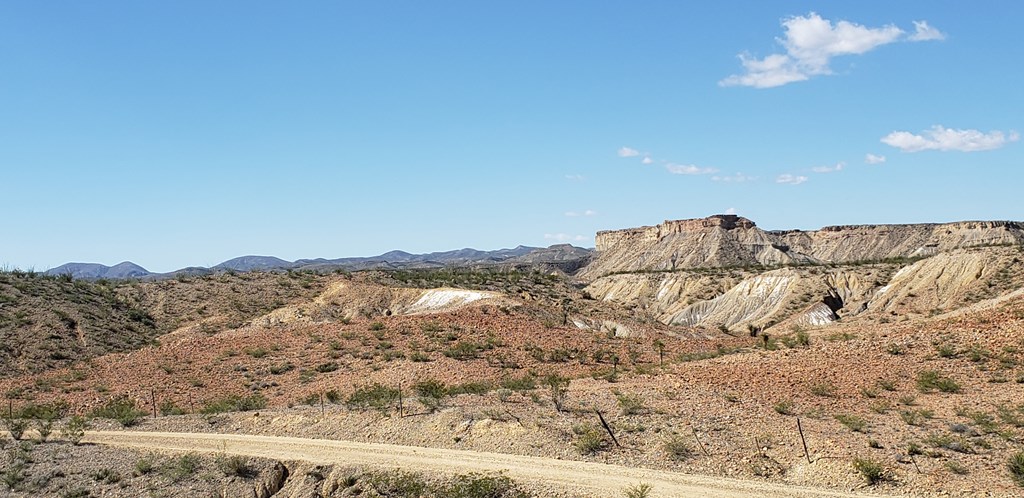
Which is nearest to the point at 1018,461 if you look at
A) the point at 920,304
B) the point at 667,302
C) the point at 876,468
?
the point at 876,468

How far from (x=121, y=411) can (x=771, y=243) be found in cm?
12776

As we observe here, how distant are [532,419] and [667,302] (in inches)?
2737

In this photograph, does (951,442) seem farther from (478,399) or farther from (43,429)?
(43,429)

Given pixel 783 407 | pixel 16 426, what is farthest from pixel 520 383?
pixel 16 426

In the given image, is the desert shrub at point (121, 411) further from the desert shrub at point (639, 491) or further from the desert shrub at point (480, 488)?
the desert shrub at point (639, 491)

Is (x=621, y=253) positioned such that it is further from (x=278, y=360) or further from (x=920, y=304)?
(x=278, y=360)

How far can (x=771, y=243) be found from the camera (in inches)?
5379

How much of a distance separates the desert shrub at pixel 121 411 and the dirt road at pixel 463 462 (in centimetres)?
102

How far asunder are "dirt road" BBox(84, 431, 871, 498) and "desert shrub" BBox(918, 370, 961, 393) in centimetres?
853

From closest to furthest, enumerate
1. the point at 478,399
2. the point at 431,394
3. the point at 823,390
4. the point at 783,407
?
the point at 783,407 → the point at 823,390 → the point at 478,399 → the point at 431,394

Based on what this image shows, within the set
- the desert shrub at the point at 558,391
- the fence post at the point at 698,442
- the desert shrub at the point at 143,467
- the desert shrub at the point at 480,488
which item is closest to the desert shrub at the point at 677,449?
the fence post at the point at 698,442

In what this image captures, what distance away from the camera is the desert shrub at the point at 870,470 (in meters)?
14.5

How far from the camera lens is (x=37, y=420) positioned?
23.7 meters

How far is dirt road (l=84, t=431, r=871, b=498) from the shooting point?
48.2 feet
